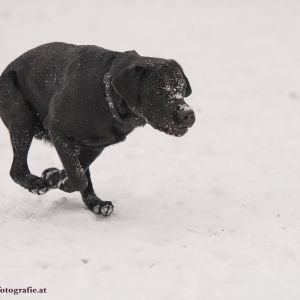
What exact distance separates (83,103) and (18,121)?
0.99 m

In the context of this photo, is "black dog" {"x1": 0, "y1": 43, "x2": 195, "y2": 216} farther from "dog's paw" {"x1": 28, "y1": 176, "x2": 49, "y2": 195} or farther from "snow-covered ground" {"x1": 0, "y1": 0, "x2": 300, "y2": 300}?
"snow-covered ground" {"x1": 0, "y1": 0, "x2": 300, "y2": 300}

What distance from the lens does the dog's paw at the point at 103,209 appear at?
16.1 feet

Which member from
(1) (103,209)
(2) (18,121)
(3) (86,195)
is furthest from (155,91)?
(2) (18,121)

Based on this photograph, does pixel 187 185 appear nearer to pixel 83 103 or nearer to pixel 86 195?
pixel 86 195

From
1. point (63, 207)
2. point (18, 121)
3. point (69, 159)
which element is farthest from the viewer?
point (63, 207)

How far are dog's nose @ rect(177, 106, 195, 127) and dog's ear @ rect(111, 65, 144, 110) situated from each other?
0.42 metres

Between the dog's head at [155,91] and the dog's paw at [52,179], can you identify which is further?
the dog's paw at [52,179]

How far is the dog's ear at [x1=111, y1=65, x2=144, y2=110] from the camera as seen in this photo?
4.14 meters

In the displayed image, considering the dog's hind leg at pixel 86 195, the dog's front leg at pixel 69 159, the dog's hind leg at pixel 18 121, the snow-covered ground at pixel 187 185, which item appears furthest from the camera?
the dog's hind leg at pixel 18 121

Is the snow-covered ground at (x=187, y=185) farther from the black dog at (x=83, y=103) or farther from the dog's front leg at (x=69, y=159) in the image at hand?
the black dog at (x=83, y=103)

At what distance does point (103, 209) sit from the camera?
4.91 meters

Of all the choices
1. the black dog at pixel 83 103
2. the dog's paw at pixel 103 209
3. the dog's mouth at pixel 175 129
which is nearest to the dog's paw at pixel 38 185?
the black dog at pixel 83 103

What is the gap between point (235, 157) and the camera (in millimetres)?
7508

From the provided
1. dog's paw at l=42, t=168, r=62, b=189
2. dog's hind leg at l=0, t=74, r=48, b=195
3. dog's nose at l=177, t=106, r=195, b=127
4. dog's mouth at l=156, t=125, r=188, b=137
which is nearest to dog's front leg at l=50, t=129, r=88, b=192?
dog's paw at l=42, t=168, r=62, b=189
